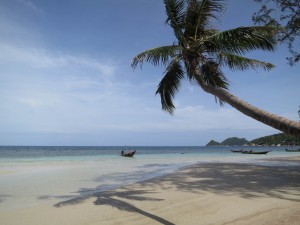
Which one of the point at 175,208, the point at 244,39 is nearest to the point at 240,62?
the point at 244,39

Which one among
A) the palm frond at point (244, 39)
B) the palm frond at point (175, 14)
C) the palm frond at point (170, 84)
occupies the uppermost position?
the palm frond at point (175, 14)

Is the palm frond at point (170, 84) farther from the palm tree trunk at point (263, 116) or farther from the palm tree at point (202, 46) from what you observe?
the palm tree trunk at point (263, 116)

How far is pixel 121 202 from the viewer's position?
7.80 meters

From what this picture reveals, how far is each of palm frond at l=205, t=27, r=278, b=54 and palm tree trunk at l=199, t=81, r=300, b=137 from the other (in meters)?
2.53

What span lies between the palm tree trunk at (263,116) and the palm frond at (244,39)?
2532 mm

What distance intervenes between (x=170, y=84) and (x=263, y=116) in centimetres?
639

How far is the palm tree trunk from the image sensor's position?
11.8 ft

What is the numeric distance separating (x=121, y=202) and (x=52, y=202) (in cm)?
204

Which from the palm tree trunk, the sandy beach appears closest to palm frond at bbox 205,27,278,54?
the palm tree trunk

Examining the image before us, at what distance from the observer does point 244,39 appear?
8062 millimetres

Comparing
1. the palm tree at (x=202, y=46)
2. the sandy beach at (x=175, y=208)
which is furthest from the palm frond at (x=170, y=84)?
the sandy beach at (x=175, y=208)

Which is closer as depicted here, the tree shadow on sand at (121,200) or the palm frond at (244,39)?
the tree shadow on sand at (121,200)

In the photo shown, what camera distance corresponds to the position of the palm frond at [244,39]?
7.79 meters

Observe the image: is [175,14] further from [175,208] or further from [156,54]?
[175,208]
